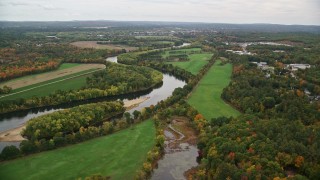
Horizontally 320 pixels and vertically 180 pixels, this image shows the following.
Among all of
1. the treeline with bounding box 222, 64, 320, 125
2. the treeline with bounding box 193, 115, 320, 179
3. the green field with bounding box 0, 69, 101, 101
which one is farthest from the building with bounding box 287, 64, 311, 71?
the green field with bounding box 0, 69, 101, 101

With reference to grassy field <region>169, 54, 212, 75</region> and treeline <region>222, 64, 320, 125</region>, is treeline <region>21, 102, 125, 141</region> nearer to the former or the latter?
treeline <region>222, 64, 320, 125</region>

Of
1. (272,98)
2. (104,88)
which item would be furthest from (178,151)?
(104,88)

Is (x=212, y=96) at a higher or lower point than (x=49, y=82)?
lower

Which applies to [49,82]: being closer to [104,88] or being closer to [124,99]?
[104,88]

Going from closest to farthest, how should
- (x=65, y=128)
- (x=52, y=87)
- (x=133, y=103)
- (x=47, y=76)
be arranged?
1. (x=65, y=128)
2. (x=133, y=103)
3. (x=52, y=87)
4. (x=47, y=76)

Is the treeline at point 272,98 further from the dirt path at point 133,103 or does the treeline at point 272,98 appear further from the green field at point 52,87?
the green field at point 52,87
